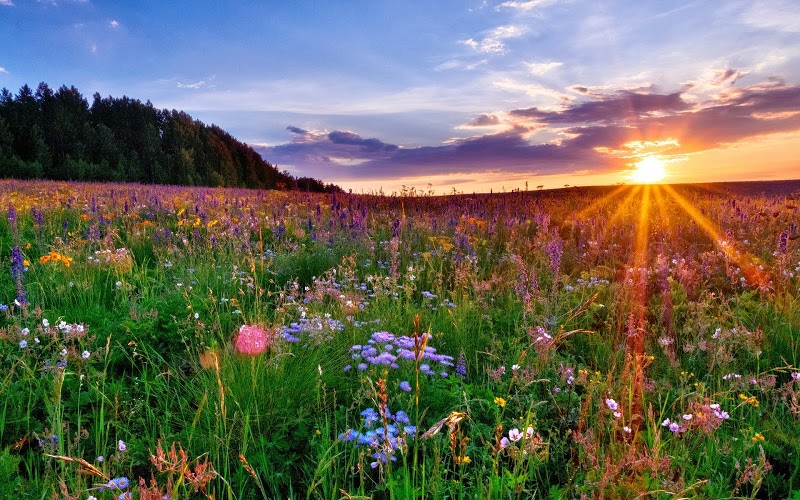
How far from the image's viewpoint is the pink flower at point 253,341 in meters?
2.86

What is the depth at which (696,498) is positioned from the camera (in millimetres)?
1813

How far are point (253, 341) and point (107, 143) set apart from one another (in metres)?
60.6

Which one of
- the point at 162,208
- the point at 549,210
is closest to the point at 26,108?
the point at 162,208

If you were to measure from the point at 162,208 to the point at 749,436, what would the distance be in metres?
9.59

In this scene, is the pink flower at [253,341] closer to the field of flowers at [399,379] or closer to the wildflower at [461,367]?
the field of flowers at [399,379]

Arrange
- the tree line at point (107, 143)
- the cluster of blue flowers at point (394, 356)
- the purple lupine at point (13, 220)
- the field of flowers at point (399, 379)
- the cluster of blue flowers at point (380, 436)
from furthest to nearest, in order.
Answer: the tree line at point (107, 143)
the purple lupine at point (13, 220)
the cluster of blue flowers at point (394, 356)
the field of flowers at point (399, 379)
the cluster of blue flowers at point (380, 436)

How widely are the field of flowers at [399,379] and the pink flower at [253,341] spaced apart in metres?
0.01

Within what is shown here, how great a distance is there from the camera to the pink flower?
9.38 ft

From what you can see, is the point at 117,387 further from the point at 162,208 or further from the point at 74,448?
the point at 162,208

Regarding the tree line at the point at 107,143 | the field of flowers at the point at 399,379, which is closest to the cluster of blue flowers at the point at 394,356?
the field of flowers at the point at 399,379

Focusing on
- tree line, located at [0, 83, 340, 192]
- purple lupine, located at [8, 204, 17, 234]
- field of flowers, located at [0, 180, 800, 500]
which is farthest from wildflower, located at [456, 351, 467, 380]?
tree line, located at [0, 83, 340, 192]

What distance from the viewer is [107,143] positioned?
176ft

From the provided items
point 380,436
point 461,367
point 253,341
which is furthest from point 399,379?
point 253,341

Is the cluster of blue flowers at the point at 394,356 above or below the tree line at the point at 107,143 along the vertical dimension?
below
